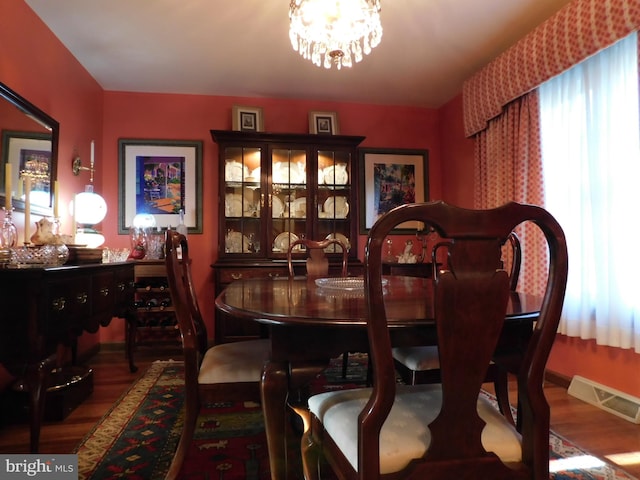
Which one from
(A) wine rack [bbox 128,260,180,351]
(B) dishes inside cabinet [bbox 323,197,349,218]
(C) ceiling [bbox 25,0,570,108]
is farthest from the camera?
(B) dishes inside cabinet [bbox 323,197,349,218]

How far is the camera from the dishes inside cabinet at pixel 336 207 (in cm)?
→ 363

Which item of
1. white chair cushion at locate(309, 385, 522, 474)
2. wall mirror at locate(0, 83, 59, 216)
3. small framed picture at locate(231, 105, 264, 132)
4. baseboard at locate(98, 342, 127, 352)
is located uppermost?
small framed picture at locate(231, 105, 264, 132)

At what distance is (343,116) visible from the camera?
3.92m

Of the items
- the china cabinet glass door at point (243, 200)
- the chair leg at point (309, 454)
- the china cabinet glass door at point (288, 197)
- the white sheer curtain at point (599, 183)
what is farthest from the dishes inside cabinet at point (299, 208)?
the chair leg at point (309, 454)

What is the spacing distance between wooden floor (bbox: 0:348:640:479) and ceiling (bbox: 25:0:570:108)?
2.38 metres

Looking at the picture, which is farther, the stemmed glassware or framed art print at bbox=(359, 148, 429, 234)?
framed art print at bbox=(359, 148, 429, 234)

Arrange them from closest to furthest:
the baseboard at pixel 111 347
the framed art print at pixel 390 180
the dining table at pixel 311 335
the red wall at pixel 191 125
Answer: the dining table at pixel 311 335
the red wall at pixel 191 125
the baseboard at pixel 111 347
the framed art print at pixel 390 180

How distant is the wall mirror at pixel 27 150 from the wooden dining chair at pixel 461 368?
1884 millimetres

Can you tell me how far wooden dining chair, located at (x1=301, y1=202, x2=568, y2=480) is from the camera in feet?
2.51

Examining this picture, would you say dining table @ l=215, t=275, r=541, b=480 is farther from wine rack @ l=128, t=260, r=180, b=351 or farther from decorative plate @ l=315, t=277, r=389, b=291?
wine rack @ l=128, t=260, r=180, b=351

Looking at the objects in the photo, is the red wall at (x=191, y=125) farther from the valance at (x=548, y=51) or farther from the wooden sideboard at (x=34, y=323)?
the wooden sideboard at (x=34, y=323)

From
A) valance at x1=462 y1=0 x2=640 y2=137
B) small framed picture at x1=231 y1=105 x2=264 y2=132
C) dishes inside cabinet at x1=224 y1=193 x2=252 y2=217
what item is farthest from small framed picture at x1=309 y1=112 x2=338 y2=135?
valance at x1=462 y1=0 x2=640 y2=137

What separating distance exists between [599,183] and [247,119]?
281 cm

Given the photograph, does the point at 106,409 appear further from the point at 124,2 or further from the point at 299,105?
the point at 299,105
